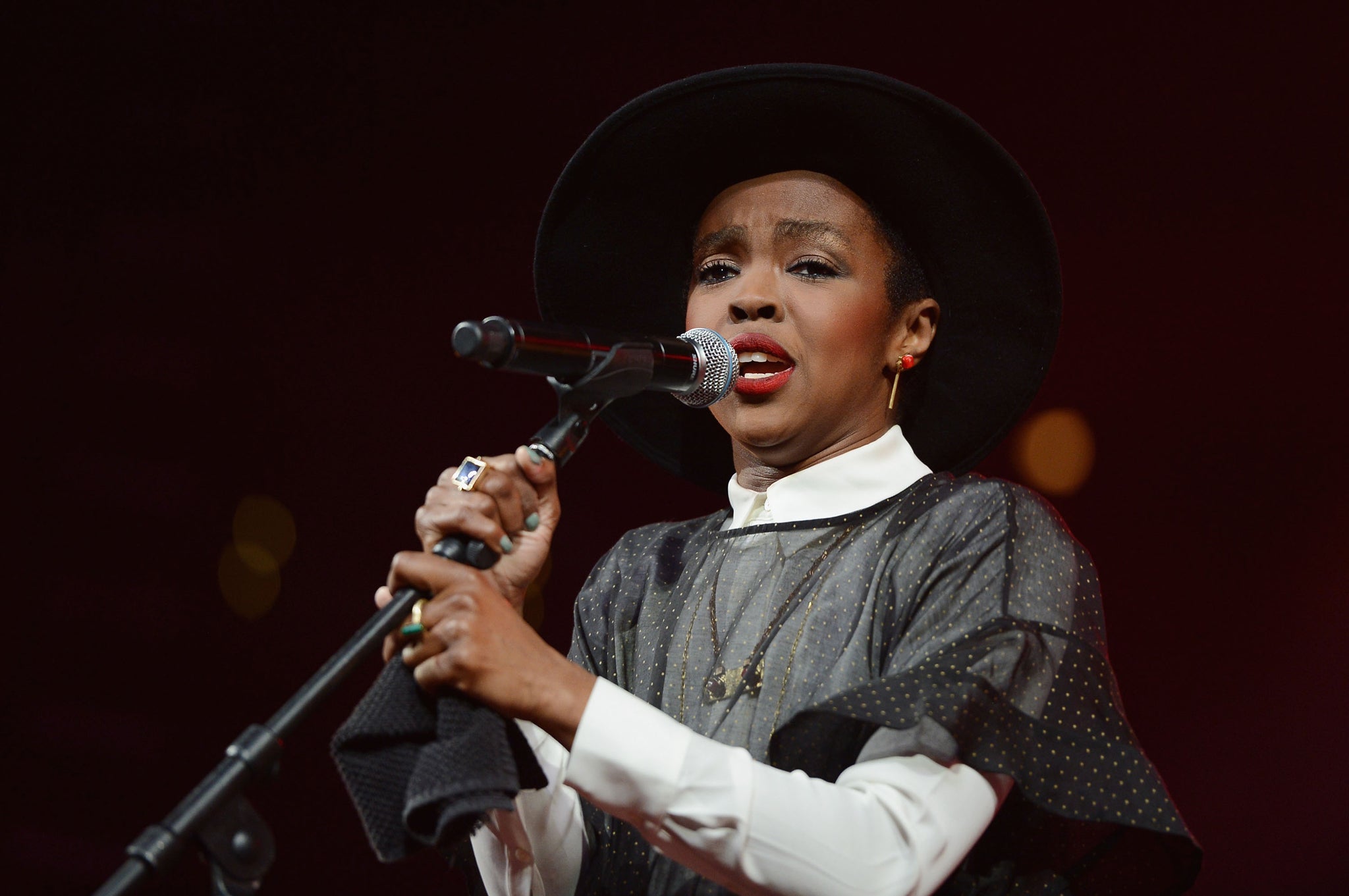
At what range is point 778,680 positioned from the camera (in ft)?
5.09

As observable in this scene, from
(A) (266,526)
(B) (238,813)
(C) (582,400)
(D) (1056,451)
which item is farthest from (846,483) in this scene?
(A) (266,526)

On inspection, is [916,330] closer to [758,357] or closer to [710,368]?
[758,357]

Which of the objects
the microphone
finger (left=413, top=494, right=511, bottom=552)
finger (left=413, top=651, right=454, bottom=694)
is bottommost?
finger (left=413, top=651, right=454, bottom=694)

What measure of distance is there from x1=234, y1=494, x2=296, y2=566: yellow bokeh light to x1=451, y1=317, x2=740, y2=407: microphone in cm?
173

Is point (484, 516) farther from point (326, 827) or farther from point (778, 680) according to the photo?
point (326, 827)

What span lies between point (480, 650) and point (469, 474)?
0.54ft

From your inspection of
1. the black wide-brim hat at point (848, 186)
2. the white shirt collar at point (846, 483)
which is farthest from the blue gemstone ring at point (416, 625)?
the black wide-brim hat at point (848, 186)

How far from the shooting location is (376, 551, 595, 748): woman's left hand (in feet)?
3.77

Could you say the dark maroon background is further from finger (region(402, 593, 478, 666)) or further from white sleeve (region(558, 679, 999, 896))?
finger (region(402, 593, 478, 666))

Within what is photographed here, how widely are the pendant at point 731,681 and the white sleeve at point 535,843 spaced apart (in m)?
0.21

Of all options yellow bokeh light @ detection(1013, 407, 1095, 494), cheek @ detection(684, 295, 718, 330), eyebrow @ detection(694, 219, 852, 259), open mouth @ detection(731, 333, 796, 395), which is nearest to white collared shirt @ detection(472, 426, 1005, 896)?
open mouth @ detection(731, 333, 796, 395)

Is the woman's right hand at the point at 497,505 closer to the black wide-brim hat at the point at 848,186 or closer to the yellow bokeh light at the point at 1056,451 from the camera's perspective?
the black wide-brim hat at the point at 848,186

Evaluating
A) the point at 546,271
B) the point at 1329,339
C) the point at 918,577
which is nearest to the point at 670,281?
the point at 546,271

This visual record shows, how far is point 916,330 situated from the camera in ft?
6.45
